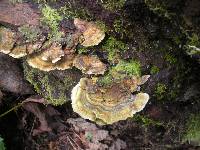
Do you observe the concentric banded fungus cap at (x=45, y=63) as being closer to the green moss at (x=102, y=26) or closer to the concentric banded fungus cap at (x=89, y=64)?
the concentric banded fungus cap at (x=89, y=64)

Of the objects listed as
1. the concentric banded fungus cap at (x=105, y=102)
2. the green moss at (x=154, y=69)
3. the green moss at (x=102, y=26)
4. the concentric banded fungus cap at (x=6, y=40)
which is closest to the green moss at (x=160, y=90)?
the green moss at (x=154, y=69)

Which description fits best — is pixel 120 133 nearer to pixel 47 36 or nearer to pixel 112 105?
pixel 112 105

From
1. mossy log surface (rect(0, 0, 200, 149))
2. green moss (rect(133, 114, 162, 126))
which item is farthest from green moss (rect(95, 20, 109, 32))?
green moss (rect(133, 114, 162, 126))

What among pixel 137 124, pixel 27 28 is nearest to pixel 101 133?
pixel 137 124

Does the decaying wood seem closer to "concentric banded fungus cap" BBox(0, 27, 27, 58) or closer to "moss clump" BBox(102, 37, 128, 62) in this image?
"concentric banded fungus cap" BBox(0, 27, 27, 58)

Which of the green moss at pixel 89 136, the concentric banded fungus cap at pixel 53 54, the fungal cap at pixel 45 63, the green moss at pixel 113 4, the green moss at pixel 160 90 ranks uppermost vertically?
the green moss at pixel 113 4

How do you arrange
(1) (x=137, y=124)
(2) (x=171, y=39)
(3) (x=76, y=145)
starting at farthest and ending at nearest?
(3) (x=76, y=145) < (1) (x=137, y=124) < (2) (x=171, y=39)
